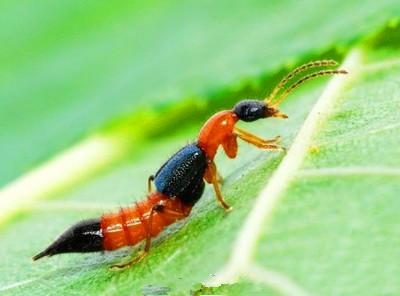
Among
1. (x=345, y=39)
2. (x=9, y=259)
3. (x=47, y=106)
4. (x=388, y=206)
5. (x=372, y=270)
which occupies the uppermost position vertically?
(x=47, y=106)

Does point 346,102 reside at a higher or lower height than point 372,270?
higher

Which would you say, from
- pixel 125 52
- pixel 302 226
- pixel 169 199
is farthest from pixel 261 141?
pixel 125 52

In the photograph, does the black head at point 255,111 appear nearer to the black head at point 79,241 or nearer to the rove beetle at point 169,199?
the rove beetle at point 169,199

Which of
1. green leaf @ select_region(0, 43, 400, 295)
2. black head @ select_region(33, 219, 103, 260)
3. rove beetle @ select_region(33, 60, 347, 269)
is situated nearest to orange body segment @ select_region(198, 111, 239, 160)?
rove beetle @ select_region(33, 60, 347, 269)

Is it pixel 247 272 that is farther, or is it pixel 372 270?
pixel 247 272

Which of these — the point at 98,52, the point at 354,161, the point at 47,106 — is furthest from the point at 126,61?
the point at 354,161

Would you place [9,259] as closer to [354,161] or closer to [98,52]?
[354,161]

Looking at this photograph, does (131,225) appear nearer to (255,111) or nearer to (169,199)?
(169,199)
